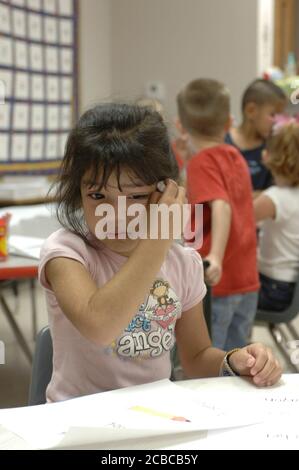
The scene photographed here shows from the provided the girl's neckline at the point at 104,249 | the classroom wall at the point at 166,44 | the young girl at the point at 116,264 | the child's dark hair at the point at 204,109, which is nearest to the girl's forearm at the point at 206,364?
the young girl at the point at 116,264

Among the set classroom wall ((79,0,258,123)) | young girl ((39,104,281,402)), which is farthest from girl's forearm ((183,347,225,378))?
classroom wall ((79,0,258,123))

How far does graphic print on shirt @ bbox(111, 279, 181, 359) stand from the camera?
3.59 ft

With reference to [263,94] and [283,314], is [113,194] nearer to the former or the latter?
[283,314]

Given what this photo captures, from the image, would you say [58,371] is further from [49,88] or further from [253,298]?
[49,88]

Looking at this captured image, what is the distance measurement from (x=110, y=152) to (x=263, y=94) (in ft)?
7.60

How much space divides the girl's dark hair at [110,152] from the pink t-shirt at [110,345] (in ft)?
0.18

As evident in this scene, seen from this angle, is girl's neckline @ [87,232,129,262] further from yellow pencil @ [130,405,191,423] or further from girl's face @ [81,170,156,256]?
yellow pencil @ [130,405,191,423]

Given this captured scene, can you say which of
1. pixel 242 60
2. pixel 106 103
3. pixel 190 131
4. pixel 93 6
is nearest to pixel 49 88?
pixel 93 6

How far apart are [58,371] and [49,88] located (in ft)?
10.8

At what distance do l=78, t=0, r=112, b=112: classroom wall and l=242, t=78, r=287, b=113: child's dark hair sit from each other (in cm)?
135

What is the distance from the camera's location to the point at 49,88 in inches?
165

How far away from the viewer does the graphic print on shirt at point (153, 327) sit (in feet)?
3.59

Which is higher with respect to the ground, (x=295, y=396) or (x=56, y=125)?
(x=56, y=125)

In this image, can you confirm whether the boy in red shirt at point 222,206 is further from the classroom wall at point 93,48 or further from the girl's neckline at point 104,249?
the classroom wall at point 93,48
